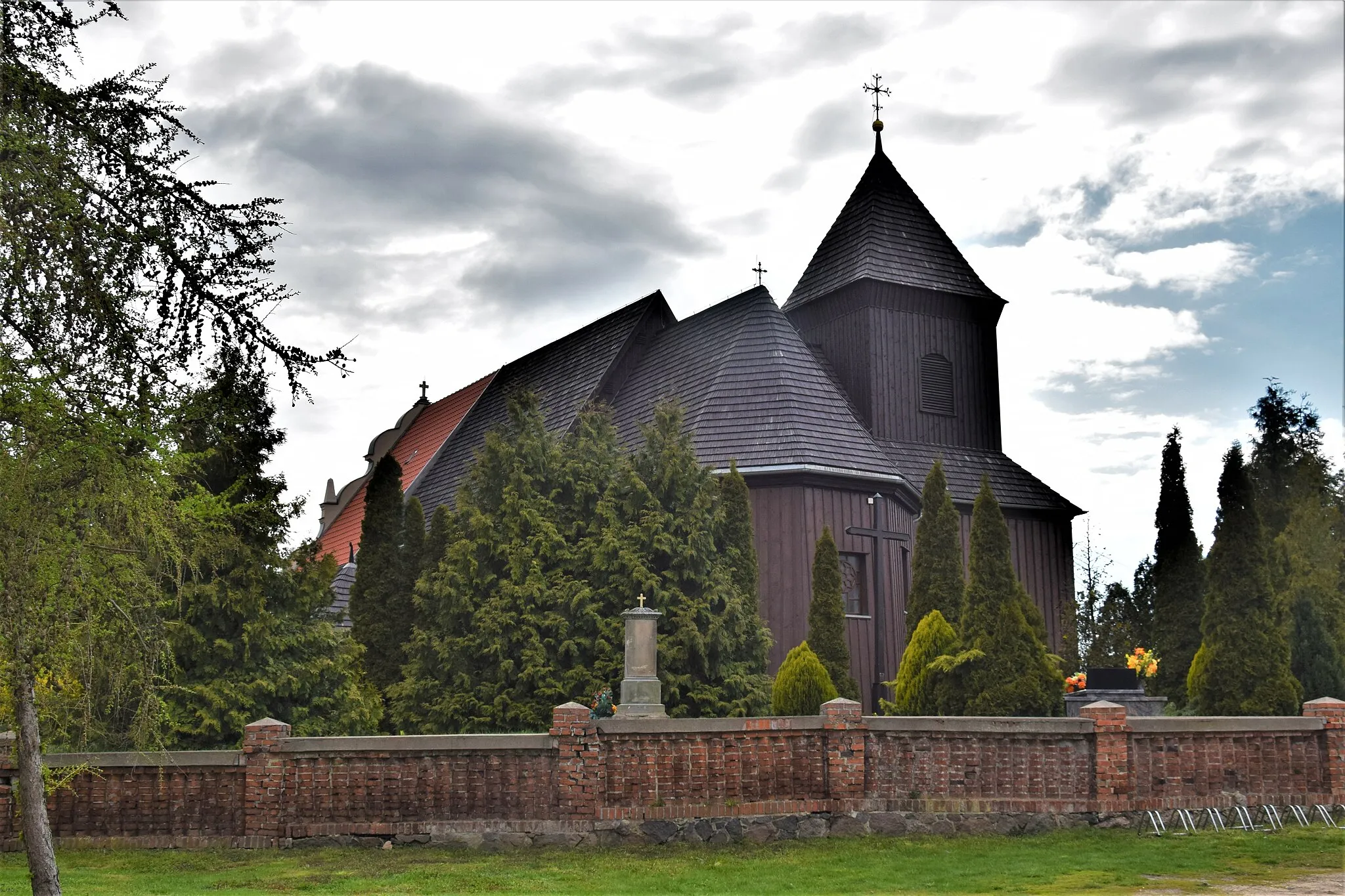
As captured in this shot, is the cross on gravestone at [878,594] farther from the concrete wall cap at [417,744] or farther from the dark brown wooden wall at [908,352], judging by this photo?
the concrete wall cap at [417,744]

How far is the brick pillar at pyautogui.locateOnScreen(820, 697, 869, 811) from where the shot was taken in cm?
1278

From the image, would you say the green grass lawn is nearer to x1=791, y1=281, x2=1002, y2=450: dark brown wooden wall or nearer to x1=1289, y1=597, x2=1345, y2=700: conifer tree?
x1=1289, y1=597, x2=1345, y2=700: conifer tree

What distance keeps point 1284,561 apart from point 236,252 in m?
23.0

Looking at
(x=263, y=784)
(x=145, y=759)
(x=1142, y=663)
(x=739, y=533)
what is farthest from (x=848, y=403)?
(x=145, y=759)

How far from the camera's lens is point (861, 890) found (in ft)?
34.3

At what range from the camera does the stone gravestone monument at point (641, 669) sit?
15625 mm

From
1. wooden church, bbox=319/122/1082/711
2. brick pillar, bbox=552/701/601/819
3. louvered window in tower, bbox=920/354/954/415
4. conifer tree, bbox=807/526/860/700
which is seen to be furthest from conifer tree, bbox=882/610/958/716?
louvered window in tower, bbox=920/354/954/415

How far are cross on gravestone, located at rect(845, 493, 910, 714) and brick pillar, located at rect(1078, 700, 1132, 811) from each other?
10.4 meters

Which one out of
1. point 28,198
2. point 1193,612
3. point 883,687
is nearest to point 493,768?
point 28,198

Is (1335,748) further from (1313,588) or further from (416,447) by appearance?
(416,447)

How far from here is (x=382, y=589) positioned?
78.6 feet

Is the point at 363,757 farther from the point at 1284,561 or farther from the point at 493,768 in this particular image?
the point at 1284,561

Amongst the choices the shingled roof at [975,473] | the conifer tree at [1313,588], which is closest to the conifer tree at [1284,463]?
the conifer tree at [1313,588]

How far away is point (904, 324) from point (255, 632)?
17.3m
